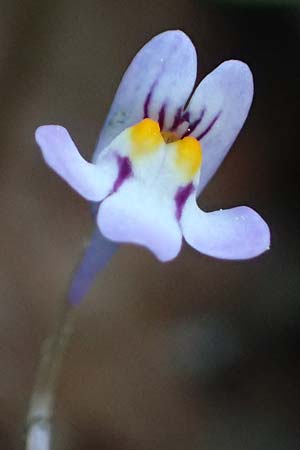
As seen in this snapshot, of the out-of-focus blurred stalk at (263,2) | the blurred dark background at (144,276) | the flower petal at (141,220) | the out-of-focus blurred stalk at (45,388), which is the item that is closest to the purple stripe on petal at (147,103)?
the flower petal at (141,220)

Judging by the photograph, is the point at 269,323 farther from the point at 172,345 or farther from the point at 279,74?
the point at 279,74

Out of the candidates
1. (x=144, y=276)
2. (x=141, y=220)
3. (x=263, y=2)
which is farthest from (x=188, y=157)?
(x=263, y=2)

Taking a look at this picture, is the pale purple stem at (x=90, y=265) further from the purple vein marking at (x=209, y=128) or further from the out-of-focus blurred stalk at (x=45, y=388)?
the purple vein marking at (x=209, y=128)

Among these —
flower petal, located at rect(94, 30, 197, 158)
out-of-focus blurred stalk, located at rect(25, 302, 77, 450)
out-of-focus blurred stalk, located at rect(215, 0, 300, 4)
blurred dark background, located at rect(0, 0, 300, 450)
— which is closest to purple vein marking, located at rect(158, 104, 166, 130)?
flower petal, located at rect(94, 30, 197, 158)

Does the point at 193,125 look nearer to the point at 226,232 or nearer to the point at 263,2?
the point at 226,232

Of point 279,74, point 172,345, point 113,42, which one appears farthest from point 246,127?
point 172,345

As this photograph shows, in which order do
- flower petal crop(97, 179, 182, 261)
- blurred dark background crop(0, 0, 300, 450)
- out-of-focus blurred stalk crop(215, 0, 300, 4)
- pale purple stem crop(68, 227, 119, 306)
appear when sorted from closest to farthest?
flower petal crop(97, 179, 182, 261) < pale purple stem crop(68, 227, 119, 306) < blurred dark background crop(0, 0, 300, 450) < out-of-focus blurred stalk crop(215, 0, 300, 4)

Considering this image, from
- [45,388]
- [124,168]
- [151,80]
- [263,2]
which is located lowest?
[45,388]

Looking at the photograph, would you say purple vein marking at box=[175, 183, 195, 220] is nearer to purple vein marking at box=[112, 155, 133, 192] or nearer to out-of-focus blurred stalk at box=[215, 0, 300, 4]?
purple vein marking at box=[112, 155, 133, 192]
